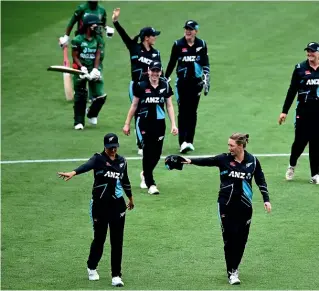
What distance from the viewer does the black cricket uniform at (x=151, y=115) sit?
66.2ft

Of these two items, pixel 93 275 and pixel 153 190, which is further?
pixel 153 190

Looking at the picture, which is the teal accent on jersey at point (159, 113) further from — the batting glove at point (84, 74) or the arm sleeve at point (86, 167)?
the batting glove at point (84, 74)

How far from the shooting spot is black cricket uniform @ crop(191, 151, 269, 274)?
52.2ft

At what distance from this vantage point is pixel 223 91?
2873 cm

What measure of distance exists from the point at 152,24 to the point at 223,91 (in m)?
5.31

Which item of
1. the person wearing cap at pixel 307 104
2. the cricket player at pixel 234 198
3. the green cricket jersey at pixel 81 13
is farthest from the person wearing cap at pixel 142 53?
the cricket player at pixel 234 198

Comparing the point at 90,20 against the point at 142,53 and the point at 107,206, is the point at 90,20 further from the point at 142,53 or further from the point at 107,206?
the point at 107,206

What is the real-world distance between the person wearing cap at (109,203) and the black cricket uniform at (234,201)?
3.70 feet

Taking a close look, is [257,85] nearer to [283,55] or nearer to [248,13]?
[283,55]

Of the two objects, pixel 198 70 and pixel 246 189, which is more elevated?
pixel 198 70

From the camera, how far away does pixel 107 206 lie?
631 inches

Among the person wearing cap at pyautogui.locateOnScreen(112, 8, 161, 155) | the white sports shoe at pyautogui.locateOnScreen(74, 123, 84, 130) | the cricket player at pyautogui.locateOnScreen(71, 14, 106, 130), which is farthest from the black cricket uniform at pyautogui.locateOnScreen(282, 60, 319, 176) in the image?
the white sports shoe at pyautogui.locateOnScreen(74, 123, 84, 130)

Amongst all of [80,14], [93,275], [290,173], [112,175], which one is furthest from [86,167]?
[80,14]

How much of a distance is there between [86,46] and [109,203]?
950 cm
